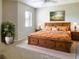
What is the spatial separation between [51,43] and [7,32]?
2.84 meters

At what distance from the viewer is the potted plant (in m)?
5.52

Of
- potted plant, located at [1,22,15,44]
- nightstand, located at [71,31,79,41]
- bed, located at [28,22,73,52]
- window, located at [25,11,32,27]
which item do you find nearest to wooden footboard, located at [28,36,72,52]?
bed, located at [28,22,73,52]

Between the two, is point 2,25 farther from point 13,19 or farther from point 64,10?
point 64,10

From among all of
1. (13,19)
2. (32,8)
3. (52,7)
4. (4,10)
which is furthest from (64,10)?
(4,10)

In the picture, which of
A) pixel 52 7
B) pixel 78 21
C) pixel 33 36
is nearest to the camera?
pixel 33 36

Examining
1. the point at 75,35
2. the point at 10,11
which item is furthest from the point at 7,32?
the point at 75,35

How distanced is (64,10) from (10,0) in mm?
3982

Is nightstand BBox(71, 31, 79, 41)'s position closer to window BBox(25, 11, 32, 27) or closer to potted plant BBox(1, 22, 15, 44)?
window BBox(25, 11, 32, 27)

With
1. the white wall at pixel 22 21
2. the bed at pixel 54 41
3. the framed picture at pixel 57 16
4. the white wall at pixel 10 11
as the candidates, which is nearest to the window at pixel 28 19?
the white wall at pixel 22 21

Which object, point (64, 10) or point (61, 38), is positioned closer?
point (61, 38)

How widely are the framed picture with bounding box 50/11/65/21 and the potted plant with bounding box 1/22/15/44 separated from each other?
3306mm

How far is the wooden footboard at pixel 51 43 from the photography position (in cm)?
418

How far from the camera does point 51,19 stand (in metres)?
7.58

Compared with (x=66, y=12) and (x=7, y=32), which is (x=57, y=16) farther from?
(x=7, y=32)
